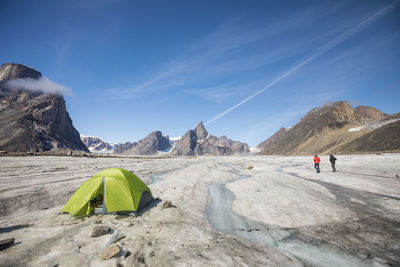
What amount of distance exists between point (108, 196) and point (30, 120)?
192 metres

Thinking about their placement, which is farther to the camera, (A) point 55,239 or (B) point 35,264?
(A) point 55,239

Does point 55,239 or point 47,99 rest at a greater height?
point 47,99

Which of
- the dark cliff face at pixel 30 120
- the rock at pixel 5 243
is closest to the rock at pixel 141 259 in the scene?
the rock at pixel 5 243

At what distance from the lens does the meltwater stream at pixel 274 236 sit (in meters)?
6.10

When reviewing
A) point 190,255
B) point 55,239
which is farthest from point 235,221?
point 55,239

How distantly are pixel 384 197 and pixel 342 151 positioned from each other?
11429 centimetres

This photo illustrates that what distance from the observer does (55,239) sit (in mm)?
6719

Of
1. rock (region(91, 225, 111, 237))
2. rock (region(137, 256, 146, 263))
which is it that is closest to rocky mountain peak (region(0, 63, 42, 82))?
rock (region(91, 225, 111, 237))

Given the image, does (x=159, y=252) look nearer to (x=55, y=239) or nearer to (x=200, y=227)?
(x=200, y=227)

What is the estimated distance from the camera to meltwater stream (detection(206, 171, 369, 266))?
6102 mm

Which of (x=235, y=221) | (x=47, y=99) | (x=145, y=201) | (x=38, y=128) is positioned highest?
(x=47, y=99)

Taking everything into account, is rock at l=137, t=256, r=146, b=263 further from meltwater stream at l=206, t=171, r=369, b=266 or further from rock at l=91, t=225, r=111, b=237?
meltwater stream at l=206, t=171, r=369, b=266

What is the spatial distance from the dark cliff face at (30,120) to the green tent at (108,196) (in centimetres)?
14337

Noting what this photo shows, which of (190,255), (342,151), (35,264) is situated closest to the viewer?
Result: (35,264)
